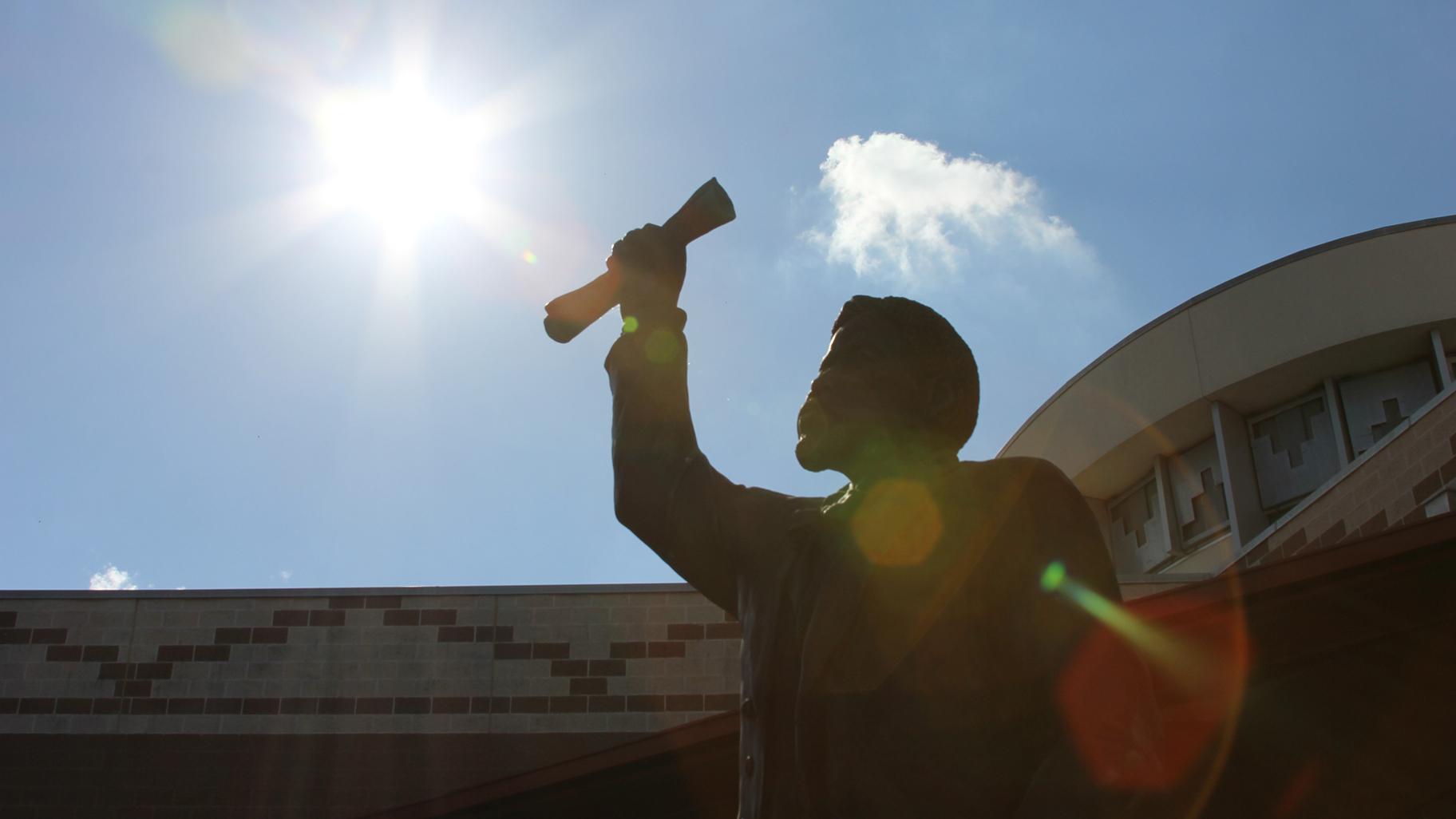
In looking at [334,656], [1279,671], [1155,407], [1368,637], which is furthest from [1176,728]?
[1155,407]

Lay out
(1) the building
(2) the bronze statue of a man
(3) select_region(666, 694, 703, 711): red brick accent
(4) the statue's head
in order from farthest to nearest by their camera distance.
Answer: (3) select_region(666, 694, 703, 711): red brick accent
(1) the building
(4) the statue's head
(2) the bronze statue of a man

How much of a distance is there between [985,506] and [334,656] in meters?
9.43

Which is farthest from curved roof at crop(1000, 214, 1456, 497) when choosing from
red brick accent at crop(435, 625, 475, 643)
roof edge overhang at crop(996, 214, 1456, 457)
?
red brick accent at crop(435, 625, 475, 643)

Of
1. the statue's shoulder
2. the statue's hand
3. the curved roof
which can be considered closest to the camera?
the statue's shoulder

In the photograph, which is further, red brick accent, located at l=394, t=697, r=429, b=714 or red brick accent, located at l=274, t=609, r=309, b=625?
red brick accent, located at l=274, t=609, r=309, b=625

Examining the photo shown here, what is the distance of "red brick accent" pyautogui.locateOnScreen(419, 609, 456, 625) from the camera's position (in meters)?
10.4

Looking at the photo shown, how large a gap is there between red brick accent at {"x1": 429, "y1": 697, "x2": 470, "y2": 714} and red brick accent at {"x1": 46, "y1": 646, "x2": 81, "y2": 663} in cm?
292

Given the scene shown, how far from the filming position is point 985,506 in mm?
1792

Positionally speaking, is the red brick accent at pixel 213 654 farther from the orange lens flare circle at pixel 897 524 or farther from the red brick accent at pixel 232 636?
the orange lens flare circle at pixel 897 524

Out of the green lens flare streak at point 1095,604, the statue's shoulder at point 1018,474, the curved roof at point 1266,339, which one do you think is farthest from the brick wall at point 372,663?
the curved roof at point 1266,339

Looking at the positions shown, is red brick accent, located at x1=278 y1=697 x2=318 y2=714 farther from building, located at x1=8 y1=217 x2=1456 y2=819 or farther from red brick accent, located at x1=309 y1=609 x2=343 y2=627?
red brick accent, located at x1=309 y1=609 x2=343 y2=627

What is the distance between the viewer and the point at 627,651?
404 inches

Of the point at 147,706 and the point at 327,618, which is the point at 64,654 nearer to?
the point at 147,706

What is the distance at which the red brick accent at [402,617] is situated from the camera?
10.4 meters
